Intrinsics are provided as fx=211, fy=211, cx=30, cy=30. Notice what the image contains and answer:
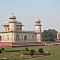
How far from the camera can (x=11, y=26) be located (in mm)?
33406

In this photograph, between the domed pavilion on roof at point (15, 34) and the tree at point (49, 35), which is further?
the tree at point (49, 35)

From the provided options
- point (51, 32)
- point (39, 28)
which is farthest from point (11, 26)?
point (51, 32)

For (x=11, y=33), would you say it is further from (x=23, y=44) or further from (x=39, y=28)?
(x=39, y=28)

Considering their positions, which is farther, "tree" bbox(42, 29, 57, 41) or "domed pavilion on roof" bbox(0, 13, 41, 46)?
"tree" bbox(42, 29, 57, 41)

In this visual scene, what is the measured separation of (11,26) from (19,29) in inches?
165

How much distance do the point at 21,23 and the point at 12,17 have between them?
4451 millimetres

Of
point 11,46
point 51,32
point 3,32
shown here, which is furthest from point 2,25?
point 51,32

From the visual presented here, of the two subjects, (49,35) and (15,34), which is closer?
(15,34)

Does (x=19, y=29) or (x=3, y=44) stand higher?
(x=19, y=29)

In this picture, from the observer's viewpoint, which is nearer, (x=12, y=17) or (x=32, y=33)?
(x=12, y=17)

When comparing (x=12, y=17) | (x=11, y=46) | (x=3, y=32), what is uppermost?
(x=12, y=17)

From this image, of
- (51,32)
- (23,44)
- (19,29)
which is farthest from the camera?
(51,32)

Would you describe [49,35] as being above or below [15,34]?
above

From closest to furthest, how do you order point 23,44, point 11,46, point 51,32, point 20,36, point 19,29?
point 11,46 < point 23,44 < point 20,36 < point 19,29 < point 51,32
